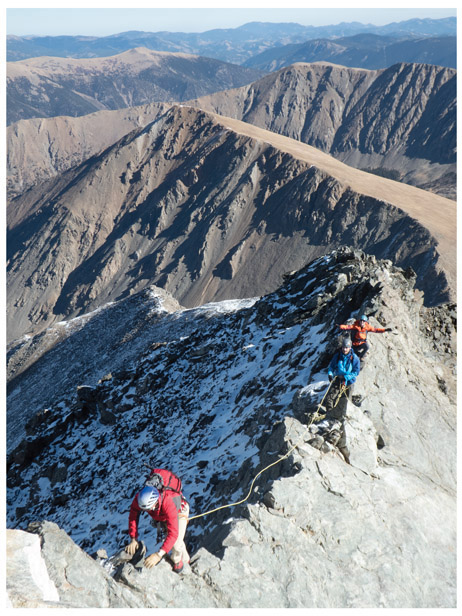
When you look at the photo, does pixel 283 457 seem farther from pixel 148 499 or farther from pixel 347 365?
pixel 148 499

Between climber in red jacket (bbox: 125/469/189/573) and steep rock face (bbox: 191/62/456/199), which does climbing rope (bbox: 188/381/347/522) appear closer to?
climber in red jacket (bbox: 125/469/189/573)

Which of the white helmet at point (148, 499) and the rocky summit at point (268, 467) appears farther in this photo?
the rocky summit at point (268, 467)

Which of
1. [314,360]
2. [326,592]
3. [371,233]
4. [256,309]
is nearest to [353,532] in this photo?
[326,592]

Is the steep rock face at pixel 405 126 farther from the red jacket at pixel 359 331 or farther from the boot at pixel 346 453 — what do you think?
the boot at pixel 346 453

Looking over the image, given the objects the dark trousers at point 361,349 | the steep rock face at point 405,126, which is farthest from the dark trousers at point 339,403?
the steep rock face at point 405,126

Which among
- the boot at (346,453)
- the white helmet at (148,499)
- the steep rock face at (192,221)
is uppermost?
the white helmet at (148,499)

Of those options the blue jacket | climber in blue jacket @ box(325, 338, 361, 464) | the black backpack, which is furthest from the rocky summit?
the black backpack
